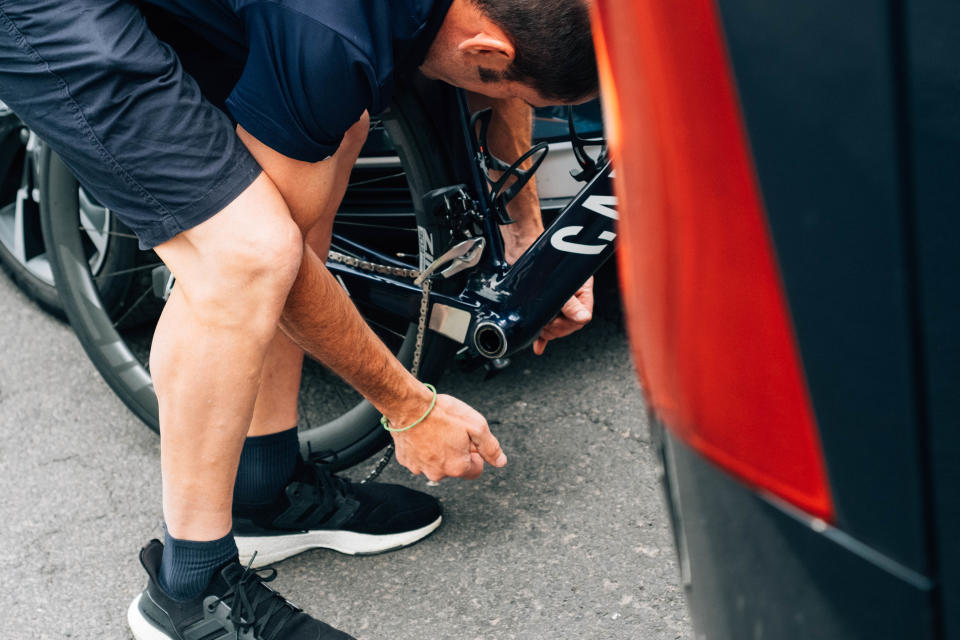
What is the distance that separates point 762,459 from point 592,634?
97 centimetres

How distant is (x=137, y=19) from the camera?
140 cm

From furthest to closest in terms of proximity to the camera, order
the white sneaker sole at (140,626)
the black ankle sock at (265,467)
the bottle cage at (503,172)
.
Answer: the bottle cage at (503,172) < the black ankle sock at (265,467) < the white sneaker sole at (140,626)

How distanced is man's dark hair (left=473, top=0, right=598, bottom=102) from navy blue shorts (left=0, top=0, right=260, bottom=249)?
0.40 meters

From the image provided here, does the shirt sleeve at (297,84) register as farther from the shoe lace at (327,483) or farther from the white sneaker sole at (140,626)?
the white sneaker sole at (140,626)

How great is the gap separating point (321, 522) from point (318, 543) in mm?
45

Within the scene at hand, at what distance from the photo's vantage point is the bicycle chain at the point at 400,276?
1940 mm

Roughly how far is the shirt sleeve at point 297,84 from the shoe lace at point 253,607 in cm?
68

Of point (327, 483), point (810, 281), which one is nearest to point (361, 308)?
point (327, 483)

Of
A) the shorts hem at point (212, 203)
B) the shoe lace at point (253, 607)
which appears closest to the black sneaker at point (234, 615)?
the shoe lace at point (253, 607)

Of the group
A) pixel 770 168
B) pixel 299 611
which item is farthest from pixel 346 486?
pixel 770 168

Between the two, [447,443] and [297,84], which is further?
[447,443]

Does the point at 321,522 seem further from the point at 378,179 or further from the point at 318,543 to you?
the point at 378,179

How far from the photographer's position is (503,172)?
6.39 feet

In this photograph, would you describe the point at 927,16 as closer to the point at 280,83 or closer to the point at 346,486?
the point at 280,83
